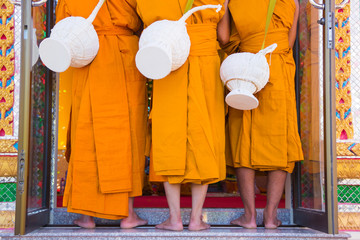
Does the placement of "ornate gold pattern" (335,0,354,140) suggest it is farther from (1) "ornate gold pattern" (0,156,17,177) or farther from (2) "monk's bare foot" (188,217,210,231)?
(1) "ornate gold pattern" (0,156,17,177)

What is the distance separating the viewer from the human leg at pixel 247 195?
2875 mm

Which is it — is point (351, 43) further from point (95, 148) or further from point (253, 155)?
point (95, 148)

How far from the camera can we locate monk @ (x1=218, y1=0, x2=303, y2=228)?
9.25ft

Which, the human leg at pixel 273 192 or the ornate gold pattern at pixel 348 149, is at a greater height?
the ornate gold pattern at pixel 348 149

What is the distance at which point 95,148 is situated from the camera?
8.91ft

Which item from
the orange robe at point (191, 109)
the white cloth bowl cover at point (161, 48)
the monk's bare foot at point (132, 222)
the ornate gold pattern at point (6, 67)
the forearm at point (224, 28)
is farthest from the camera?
the ornate gold pattern at point (6, 67)

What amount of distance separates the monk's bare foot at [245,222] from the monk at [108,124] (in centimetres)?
63

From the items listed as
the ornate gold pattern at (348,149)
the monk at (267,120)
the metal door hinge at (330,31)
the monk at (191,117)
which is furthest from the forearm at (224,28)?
the ornate gold pattern at (348,149)

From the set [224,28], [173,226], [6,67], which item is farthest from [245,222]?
[6,67]

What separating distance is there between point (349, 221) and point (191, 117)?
1942mm

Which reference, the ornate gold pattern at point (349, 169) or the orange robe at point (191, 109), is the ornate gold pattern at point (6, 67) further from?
the ornate gold pattern at point (349, 169)

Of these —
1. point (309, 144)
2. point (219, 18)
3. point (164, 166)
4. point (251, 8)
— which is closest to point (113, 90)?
point (164, 166)

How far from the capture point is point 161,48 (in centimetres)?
233

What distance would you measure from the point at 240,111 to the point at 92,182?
104cm
